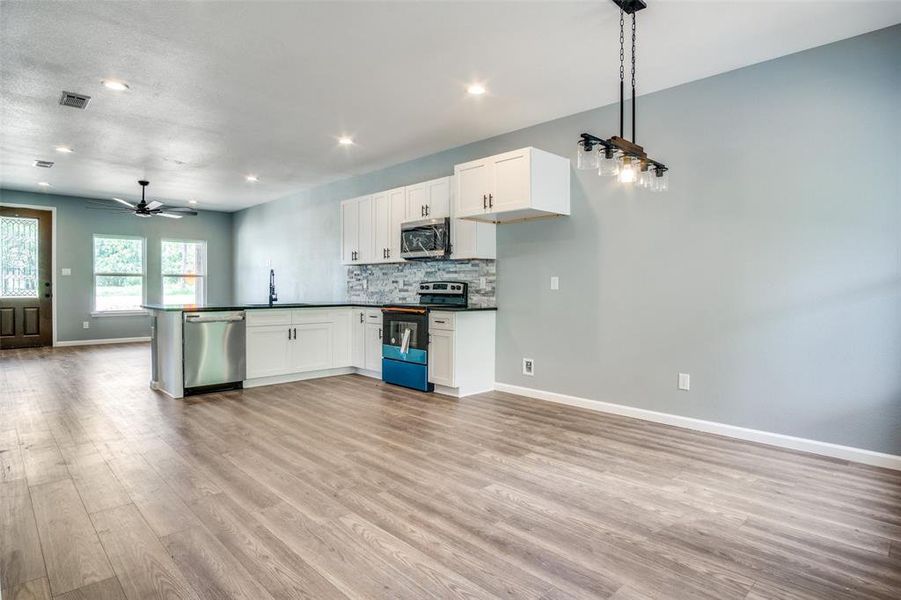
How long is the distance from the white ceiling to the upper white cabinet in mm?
476

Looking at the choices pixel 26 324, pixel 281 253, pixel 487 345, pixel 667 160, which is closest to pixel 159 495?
pixel 487 345

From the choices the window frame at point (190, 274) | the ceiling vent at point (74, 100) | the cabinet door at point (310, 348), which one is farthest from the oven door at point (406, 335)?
the window frame at point (190, 274)

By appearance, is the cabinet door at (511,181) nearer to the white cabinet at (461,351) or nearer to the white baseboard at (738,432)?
the white cabinet at (461,351)

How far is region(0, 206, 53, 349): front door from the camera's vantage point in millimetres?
8102

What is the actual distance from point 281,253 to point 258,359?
12.7 feet

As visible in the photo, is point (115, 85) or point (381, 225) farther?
point (381, 225)

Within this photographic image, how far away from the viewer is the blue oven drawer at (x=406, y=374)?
16.8ft

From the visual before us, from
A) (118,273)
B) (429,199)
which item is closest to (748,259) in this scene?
(429,199)

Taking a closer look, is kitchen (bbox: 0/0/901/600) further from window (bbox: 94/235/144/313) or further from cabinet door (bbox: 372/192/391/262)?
window (bbox: 94/235/144/313)

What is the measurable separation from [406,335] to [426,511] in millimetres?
2967

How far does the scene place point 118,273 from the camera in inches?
362

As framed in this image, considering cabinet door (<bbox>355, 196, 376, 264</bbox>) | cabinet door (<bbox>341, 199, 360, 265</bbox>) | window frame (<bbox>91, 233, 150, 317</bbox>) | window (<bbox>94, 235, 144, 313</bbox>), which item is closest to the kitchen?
cabinet door (<bbox>355, 196, 376, 264</bbox>)

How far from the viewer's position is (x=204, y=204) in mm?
9625

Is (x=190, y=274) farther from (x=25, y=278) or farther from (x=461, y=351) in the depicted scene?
(x=461, y=351)
